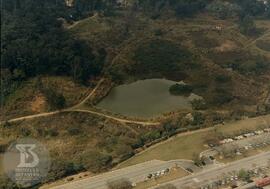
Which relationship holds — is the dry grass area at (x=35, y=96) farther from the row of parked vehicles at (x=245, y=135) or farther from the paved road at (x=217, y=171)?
the paved road at (x=217, y=171)

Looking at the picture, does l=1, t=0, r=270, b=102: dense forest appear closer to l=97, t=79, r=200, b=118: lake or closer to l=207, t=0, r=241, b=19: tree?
l=207, t=0, r=241, b=19: tree

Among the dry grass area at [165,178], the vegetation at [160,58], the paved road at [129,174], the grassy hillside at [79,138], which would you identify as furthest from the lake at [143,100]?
the dry grass area at [165,178]

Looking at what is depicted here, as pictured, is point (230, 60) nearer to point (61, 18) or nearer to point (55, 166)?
point (61, 18)

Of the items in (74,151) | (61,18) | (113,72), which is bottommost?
(74,151)

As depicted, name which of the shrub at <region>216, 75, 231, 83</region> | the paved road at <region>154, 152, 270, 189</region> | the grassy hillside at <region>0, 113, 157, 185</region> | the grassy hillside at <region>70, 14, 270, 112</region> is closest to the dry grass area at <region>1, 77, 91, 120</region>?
the grassy hillside at <region>0, 113, 157, 185</region>

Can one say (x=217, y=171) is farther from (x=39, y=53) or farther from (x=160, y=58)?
(x=39, y=53)

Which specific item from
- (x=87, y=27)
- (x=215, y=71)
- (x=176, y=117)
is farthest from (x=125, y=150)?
(x=87, y=27)
